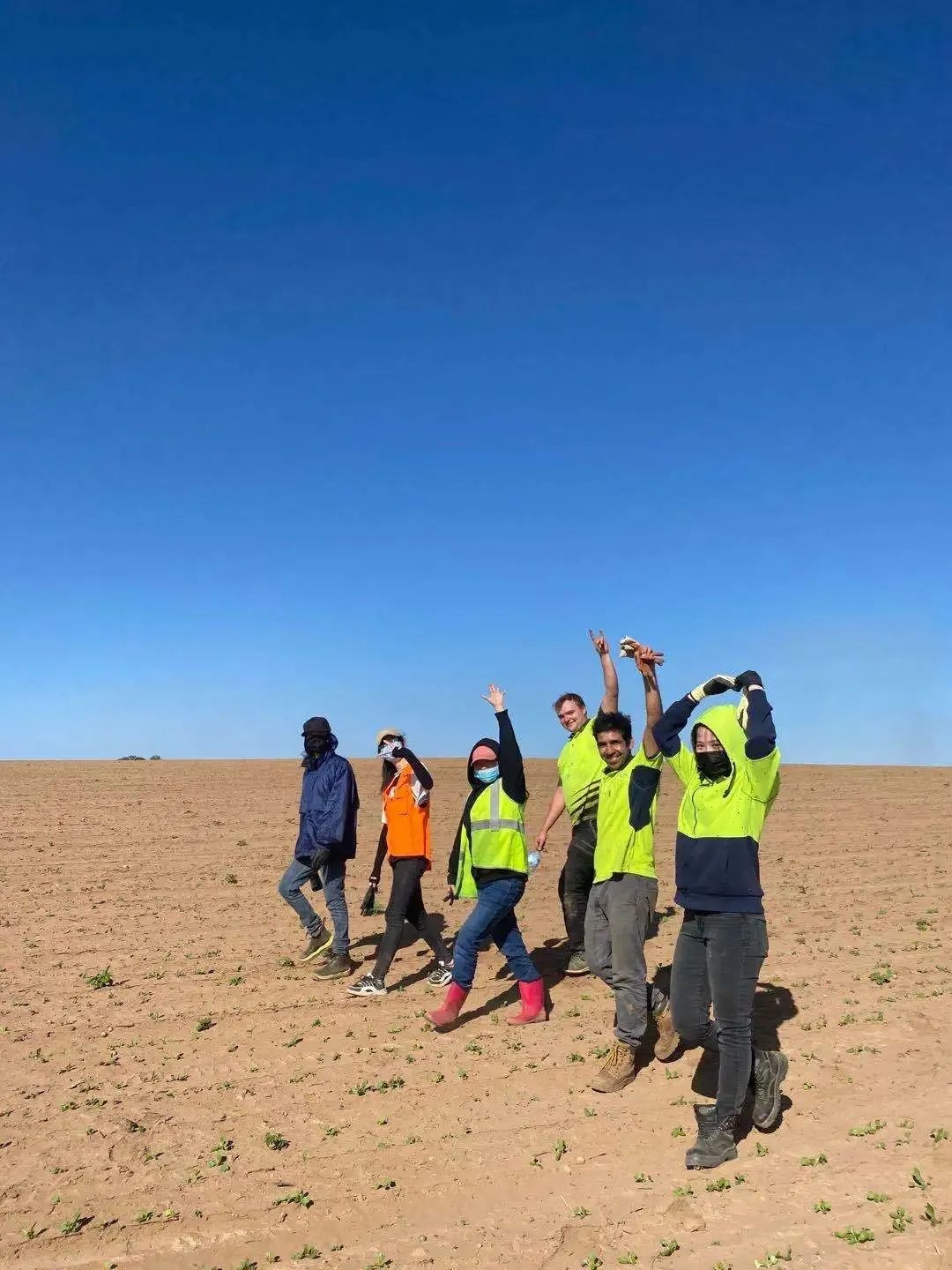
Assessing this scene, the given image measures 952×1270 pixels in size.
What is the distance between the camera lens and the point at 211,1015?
8.25m

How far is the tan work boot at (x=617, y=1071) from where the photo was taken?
633cm

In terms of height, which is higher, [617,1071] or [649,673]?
[649,673]

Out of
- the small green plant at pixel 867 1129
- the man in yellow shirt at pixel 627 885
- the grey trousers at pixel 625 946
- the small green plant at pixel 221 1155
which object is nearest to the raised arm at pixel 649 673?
the man in yellow shirt at pixel 627 885

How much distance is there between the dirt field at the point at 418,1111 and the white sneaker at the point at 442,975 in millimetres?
127

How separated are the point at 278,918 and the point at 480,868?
18.0ft

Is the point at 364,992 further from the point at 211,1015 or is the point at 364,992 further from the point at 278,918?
the point at 278,918

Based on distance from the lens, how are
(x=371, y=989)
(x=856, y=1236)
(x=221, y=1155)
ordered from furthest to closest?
(x=371, y=989) < (x=221, y=1155) < (x=856, y=1236)

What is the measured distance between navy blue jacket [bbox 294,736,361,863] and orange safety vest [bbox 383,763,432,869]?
0.48 metres

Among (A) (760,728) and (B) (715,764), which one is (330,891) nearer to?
(B) (715,764)

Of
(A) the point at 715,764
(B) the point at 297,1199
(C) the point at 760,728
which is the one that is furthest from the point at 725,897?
(B) the point at 297,1199

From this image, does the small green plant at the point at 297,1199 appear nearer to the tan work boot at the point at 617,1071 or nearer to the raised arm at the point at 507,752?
the tan work boot at the point at 617,1071

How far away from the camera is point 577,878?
912 centimetres

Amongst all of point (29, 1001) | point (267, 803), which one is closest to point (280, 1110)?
point (29, 1001)

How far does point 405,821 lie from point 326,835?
87cm
